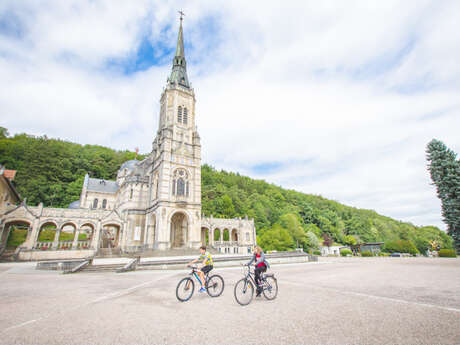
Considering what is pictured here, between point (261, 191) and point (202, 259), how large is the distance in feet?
276

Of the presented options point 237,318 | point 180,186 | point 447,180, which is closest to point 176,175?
point 180,186

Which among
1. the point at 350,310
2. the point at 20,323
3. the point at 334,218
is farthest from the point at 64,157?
the point at 334,218

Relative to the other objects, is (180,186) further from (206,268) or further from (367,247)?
(367,247)

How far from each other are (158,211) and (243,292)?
84.8ft

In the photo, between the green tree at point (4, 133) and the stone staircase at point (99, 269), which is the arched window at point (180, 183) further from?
the green tree at point (4, 133)

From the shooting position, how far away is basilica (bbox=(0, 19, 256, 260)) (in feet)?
84.4

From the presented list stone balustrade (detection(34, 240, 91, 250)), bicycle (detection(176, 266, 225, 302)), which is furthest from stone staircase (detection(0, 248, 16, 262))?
bicycle (detection(176, 266, 225, 302))

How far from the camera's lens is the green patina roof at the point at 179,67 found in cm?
3975

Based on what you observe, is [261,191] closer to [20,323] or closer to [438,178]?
[438,178]

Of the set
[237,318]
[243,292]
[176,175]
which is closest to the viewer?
[237,318]

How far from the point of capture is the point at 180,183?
32.6m

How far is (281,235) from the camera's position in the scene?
46.3 meters

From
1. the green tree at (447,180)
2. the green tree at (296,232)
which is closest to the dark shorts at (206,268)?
the green tree at (447,180)

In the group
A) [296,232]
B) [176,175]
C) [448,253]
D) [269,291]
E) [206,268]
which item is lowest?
[448,253]
